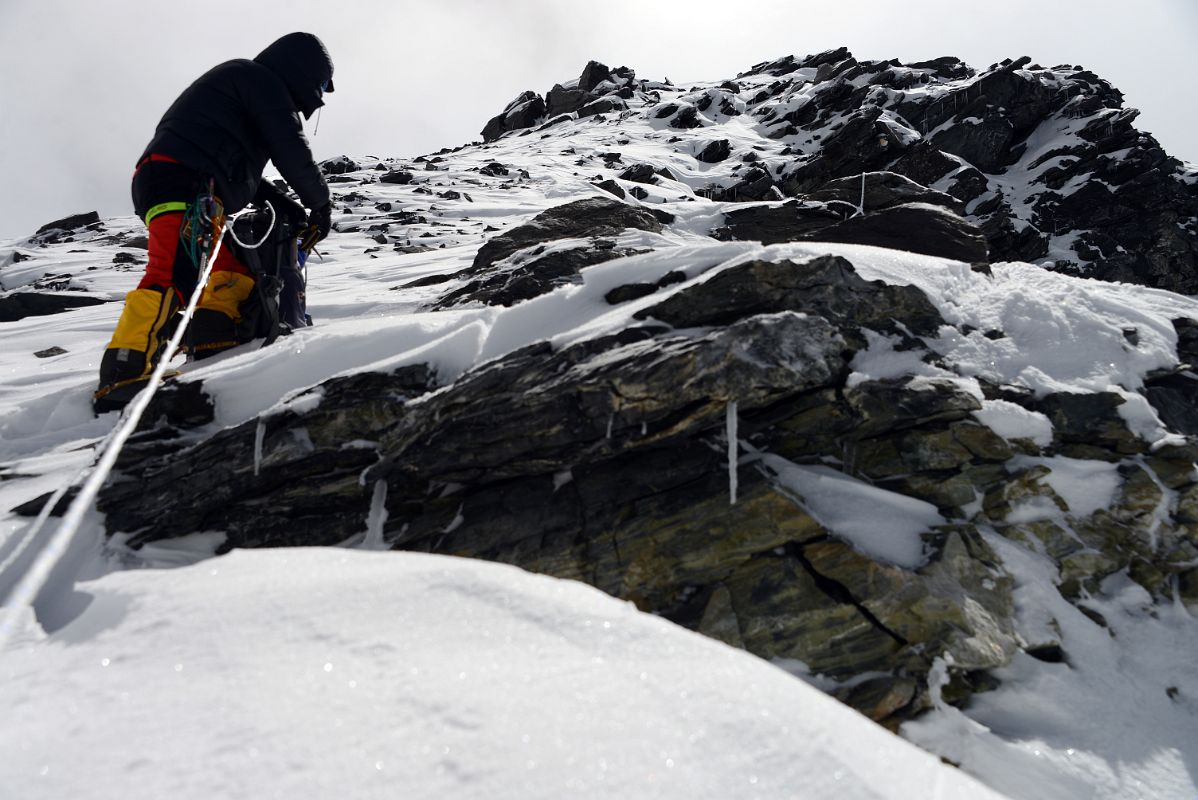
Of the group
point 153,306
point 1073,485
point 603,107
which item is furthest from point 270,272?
point 603,107

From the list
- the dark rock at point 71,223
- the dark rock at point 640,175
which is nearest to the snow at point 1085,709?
the dark rock at point 640,175

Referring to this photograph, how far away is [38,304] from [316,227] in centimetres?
933

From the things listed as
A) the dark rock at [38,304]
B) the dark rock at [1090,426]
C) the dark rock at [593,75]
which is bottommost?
the dark rock at [1090,426]

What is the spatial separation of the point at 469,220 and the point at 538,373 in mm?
16050

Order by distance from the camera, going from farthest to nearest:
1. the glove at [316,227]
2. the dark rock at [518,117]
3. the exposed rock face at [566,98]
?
the dark rock at [518,117] → the exposed rock face at [566,98] → the glove at [316,227]

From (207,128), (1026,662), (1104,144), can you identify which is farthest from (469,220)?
(1104,144)

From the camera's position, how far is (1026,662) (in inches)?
121

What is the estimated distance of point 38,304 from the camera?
1093 centimetres

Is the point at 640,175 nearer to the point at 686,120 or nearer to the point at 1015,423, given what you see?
the point at 686,120

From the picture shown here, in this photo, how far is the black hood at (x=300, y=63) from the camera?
15.8ft

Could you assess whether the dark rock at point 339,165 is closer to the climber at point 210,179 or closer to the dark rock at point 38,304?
the dark rock at point 38,304

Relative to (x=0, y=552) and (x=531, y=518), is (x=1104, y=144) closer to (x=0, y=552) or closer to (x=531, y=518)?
(x=531, y=518)

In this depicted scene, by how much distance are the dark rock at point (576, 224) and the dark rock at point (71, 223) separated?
863 inches

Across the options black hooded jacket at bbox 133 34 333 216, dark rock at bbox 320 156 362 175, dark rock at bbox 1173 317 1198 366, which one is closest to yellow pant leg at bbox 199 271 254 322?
black hooded jacket at bbox 133 34 333 216
